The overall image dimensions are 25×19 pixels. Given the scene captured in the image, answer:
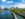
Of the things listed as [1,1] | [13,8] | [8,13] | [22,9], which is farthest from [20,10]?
[1,1]

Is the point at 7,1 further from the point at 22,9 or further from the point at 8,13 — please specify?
the point at 22,9

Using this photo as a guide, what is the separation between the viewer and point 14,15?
3.56ft

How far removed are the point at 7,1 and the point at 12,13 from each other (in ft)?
0.92

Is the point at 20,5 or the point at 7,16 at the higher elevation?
the point at 20,5

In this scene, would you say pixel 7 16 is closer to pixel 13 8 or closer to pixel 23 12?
pixel 13 8

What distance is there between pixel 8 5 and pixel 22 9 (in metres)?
0.32

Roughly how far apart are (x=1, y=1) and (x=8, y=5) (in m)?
0.17

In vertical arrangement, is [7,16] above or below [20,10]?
below

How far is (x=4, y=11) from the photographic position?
1.08 meters

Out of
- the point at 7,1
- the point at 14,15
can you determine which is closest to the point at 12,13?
the point at 14,15

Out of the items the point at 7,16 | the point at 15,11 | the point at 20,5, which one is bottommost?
the point at 7,16

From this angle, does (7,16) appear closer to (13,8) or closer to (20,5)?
(13,8)

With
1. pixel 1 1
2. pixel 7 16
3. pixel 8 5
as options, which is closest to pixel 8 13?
pixel 7 16

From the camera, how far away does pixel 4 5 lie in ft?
3.55
